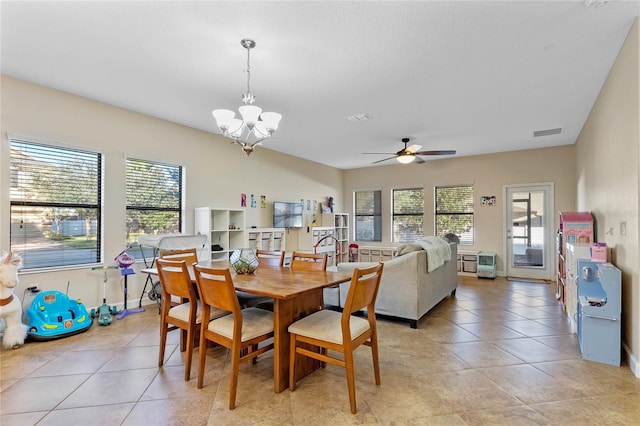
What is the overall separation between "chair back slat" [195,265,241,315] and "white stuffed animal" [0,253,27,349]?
224cm

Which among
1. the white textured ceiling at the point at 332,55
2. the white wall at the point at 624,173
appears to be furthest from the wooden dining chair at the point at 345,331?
the white wall at the point at 624,173

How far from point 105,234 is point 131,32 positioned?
2.65 meters

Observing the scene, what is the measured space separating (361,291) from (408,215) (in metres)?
6.37

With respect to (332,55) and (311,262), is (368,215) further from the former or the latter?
(332,55)

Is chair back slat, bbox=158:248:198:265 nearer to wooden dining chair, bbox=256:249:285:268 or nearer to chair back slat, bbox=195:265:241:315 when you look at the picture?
wooden dining chair, bbox=256:249:285:268

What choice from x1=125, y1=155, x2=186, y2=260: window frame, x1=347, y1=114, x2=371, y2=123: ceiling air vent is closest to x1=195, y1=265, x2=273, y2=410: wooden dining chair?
x1=125, y1=155, x2=186, y2=260: window frame

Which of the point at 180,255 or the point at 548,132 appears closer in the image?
the point at 180,255

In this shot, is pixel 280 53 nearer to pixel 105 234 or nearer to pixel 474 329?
pixel 105 234

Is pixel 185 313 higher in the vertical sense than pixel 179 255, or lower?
lower

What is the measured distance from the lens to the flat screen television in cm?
666

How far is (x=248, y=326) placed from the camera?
231 centimetres

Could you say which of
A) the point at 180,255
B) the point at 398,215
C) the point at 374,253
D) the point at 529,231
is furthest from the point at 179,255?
the point at 529,231

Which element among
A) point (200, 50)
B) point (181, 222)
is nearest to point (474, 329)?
point (200, 50)

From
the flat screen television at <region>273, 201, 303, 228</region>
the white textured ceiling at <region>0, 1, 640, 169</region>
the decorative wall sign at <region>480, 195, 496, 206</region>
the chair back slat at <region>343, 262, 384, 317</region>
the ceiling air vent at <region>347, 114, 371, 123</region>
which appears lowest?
the chair back slat at <region>343, 262, 384, 317</region>
